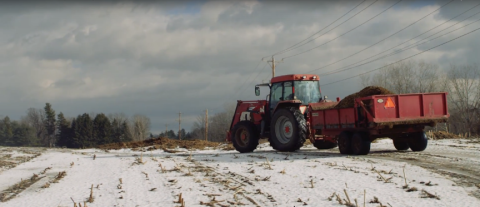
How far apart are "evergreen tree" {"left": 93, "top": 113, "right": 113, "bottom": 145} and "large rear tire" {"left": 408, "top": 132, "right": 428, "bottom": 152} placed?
7307cm

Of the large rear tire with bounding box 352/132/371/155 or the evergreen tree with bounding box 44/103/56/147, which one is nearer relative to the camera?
the large rear tire with bounding box 352/132/371/155

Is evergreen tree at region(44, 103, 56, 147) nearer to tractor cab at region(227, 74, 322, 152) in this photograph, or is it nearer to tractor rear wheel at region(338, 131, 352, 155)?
tractor cab at region(227, 74, 322, 152)

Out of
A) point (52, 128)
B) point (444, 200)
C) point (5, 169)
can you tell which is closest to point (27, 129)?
point (52, 128)

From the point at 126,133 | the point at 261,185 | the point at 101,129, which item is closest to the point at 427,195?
the point at 261,185

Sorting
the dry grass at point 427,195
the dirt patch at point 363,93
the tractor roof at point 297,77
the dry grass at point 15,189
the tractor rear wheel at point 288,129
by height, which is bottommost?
the dry grass at point 15,189

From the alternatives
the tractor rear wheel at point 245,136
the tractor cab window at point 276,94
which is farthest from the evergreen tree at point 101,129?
the tractor cab window at point 276,94

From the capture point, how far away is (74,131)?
255 ft

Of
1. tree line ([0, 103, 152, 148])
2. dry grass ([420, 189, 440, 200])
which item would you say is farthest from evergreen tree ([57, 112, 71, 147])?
dry grass ([420, 189, 440, 200])

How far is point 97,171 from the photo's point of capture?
36.9 feet

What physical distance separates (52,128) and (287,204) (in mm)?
95068

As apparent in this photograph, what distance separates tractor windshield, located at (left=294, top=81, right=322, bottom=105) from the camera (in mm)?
15285

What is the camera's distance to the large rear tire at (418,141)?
Answer: 1289 centimetres

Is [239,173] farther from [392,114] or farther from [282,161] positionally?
[392,114]

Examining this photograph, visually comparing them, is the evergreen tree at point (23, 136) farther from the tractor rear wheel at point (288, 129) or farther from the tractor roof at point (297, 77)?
the tractor rear wheel at point (288, 129)
